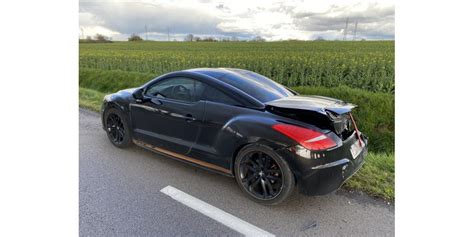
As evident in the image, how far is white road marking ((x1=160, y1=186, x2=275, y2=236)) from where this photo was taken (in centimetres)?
218

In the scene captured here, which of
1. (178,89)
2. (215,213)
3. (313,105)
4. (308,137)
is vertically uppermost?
(178,89)

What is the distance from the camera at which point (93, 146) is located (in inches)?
154

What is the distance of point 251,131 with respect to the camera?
2457 mm

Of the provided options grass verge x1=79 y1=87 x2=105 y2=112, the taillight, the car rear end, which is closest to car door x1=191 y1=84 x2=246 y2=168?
the car rear end

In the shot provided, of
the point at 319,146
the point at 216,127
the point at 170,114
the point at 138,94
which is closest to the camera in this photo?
the point at 319,146

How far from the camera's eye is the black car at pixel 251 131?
7.51 ft

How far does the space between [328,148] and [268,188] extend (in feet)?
2.19

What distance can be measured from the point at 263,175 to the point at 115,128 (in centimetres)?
248

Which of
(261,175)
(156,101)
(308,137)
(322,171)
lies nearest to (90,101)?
(156,101)

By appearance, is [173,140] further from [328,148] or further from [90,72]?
[90,72]

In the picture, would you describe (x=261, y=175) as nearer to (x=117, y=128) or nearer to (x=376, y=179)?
(x=376, y=179)

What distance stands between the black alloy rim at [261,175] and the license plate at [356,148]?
2.47 feet

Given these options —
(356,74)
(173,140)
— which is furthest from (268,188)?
(356,74)

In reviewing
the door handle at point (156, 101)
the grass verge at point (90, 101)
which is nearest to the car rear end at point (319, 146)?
the door handle at point (156, 101)
